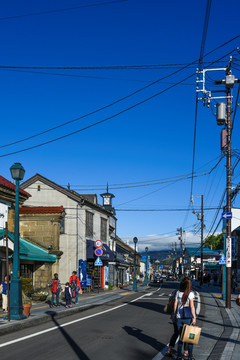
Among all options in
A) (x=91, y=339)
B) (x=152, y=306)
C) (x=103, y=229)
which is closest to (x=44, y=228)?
(x=152, y=306)

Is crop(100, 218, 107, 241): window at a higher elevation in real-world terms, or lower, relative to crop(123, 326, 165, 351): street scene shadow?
higher

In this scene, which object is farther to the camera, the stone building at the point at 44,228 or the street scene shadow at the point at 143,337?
the stone building at the point at 44,228

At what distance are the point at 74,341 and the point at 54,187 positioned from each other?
31.9 metres

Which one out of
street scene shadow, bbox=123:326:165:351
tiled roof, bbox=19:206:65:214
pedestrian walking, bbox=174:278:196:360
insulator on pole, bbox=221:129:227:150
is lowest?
street scene shadow, bbox=123:326:165:351

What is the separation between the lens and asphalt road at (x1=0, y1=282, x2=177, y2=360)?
966 centimetres

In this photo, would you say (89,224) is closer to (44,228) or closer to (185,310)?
(44,228)

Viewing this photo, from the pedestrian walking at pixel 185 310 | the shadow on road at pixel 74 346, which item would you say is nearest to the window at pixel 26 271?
the shadow on road at pixel 74 346

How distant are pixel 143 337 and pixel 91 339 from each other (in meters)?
1.47

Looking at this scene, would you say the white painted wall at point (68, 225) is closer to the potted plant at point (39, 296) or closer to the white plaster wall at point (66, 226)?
the white plaster wall at point (66, 226)

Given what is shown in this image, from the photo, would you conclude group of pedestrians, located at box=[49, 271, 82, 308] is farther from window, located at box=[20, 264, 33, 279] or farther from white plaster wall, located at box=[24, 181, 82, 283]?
white plaster wall, located at box=[24, 181, 82, 283]

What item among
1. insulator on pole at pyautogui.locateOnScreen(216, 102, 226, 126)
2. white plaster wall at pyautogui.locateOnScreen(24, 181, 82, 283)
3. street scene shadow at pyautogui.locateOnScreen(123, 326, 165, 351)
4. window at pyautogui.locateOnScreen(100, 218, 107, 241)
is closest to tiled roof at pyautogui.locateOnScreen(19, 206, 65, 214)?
white plaster wall at pyautogui.locateOnScreen(24, 181, 82, 283)

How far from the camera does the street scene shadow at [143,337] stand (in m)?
10.9

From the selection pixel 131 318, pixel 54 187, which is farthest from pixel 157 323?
pixel 54 187

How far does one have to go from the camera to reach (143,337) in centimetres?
Result: 1223
